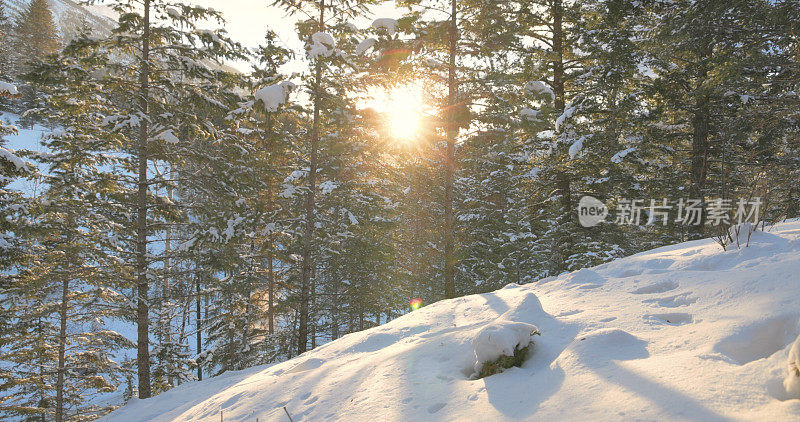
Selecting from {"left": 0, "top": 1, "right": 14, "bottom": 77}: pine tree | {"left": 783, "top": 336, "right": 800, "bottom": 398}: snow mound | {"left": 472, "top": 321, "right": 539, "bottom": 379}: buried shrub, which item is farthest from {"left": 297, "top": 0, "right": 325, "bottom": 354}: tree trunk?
{"left": 0, "top": 1, "right": 14, "bottom": 77}: pine tree

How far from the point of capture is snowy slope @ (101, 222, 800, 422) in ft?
6.63

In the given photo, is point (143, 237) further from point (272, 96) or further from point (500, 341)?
point (500, 341)

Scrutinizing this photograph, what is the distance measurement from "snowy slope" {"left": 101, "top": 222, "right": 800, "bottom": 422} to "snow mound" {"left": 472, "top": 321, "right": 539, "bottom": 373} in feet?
0.53

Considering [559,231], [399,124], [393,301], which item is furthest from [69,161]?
[559,231]

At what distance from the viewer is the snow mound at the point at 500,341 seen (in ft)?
9.91

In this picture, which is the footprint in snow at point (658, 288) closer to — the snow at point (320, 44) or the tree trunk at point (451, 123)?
the tree trunk at point (451, 123)

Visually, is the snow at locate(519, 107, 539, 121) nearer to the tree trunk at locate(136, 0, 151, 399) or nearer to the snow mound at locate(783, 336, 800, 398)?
the snow mound at locate(783, 336, 800, 398)

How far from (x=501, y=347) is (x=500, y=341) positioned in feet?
0.16

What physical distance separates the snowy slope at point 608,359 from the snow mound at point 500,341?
0.16m

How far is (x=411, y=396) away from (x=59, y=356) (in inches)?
549

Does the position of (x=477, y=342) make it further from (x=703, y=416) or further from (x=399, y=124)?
(x=399, y=124)

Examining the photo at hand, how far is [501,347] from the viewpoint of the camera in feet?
9.87

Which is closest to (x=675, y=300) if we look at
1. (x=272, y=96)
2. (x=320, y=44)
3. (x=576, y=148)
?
(x=576, y=148)

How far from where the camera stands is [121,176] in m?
9.02
